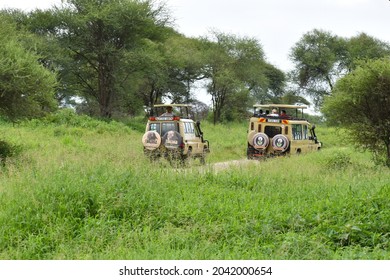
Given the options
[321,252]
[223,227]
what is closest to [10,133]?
[223,227]

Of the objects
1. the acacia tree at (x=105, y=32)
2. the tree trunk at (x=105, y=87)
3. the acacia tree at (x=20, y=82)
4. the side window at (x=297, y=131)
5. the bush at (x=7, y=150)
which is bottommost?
the bush at (x=7, y=150)

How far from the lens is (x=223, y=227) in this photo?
23.4 ft

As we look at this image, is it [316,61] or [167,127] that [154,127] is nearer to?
[167,127]

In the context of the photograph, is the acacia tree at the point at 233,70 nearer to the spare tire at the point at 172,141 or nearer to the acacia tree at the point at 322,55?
the acacia tree at the point at 322,55

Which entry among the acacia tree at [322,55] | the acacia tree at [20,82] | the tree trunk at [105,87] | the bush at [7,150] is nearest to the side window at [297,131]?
the acacia tree at [20,82]

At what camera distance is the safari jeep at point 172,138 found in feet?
51.4

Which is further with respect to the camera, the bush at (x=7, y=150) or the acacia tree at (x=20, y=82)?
the bush at (x=7, y=150)

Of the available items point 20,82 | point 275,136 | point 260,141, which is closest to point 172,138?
point 20,82

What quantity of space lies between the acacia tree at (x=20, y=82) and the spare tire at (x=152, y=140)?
3.44 m

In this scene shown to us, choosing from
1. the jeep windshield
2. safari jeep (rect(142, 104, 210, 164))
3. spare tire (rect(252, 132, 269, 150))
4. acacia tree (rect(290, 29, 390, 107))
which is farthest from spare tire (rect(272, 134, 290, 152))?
acacia tree (rect(290, 29, 390, 107))

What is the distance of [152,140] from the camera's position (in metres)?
15.7

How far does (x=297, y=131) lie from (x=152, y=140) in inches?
298

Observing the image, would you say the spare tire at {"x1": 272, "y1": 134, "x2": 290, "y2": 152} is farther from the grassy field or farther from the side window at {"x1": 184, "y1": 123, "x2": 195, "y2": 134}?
the grassy field

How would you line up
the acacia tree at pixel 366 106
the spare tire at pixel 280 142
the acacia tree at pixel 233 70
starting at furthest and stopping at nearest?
the acacia tree at pixel 233 70 → the spare tire at pixel 280 142 → the acacia tree at pixel 366 106
